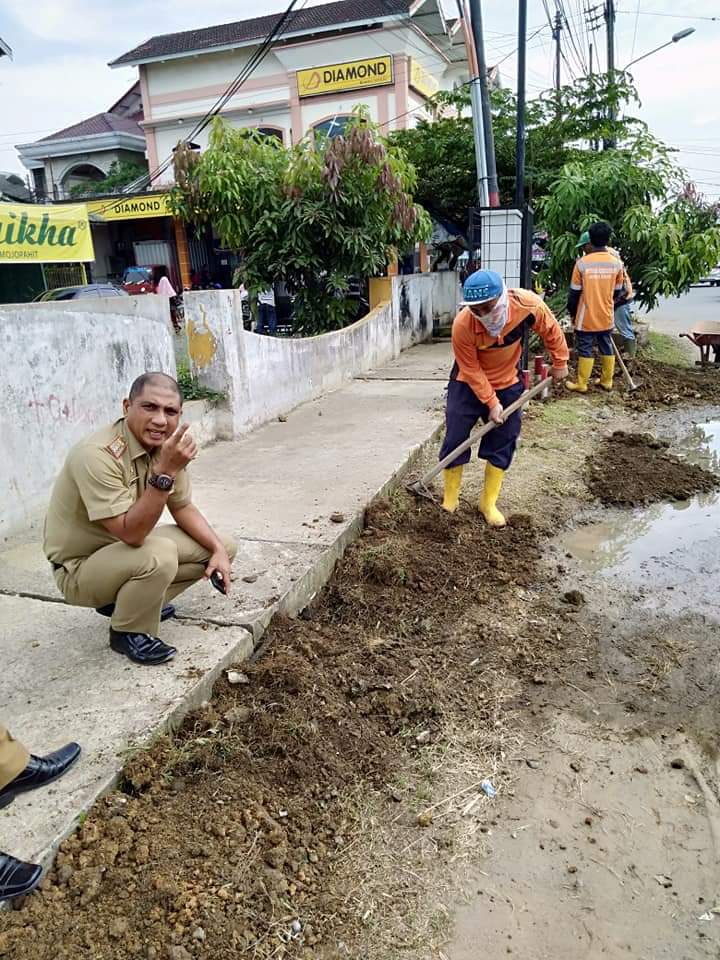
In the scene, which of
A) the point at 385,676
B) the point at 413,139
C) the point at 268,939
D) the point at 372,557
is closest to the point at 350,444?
the point at 372,557

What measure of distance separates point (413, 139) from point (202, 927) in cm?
1431

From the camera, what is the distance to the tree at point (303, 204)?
8.09 meters

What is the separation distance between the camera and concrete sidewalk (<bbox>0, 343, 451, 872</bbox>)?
7.41 ft

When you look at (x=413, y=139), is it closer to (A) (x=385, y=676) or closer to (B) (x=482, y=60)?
(B) (x=482, y=60)

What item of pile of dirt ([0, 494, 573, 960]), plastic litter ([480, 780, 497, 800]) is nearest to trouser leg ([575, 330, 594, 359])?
pile of dirt ([0, 494, 573, 960])

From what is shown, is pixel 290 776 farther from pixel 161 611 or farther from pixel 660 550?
pixel 660 550

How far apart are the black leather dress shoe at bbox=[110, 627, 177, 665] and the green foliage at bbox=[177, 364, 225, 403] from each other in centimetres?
328

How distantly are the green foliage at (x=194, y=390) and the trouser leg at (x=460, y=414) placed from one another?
2180mm

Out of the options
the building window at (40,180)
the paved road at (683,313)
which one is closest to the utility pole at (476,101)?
the paved road at (683,313)

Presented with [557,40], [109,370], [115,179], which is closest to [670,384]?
[109,370]

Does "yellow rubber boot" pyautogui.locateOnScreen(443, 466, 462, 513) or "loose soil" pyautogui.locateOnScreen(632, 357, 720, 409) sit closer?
"yellow rubber boot" pyautogui.locateOnScreen(443, 466, 462, 513)

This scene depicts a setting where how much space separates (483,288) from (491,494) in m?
1.34

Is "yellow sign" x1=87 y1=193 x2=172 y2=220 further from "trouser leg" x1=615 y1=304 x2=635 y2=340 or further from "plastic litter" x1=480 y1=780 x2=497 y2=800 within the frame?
"plastic litter" x1=480 y1=780 x2=497 y2=800

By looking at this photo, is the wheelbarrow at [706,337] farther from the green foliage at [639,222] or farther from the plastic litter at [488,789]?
the plastic litter at [488,789]
